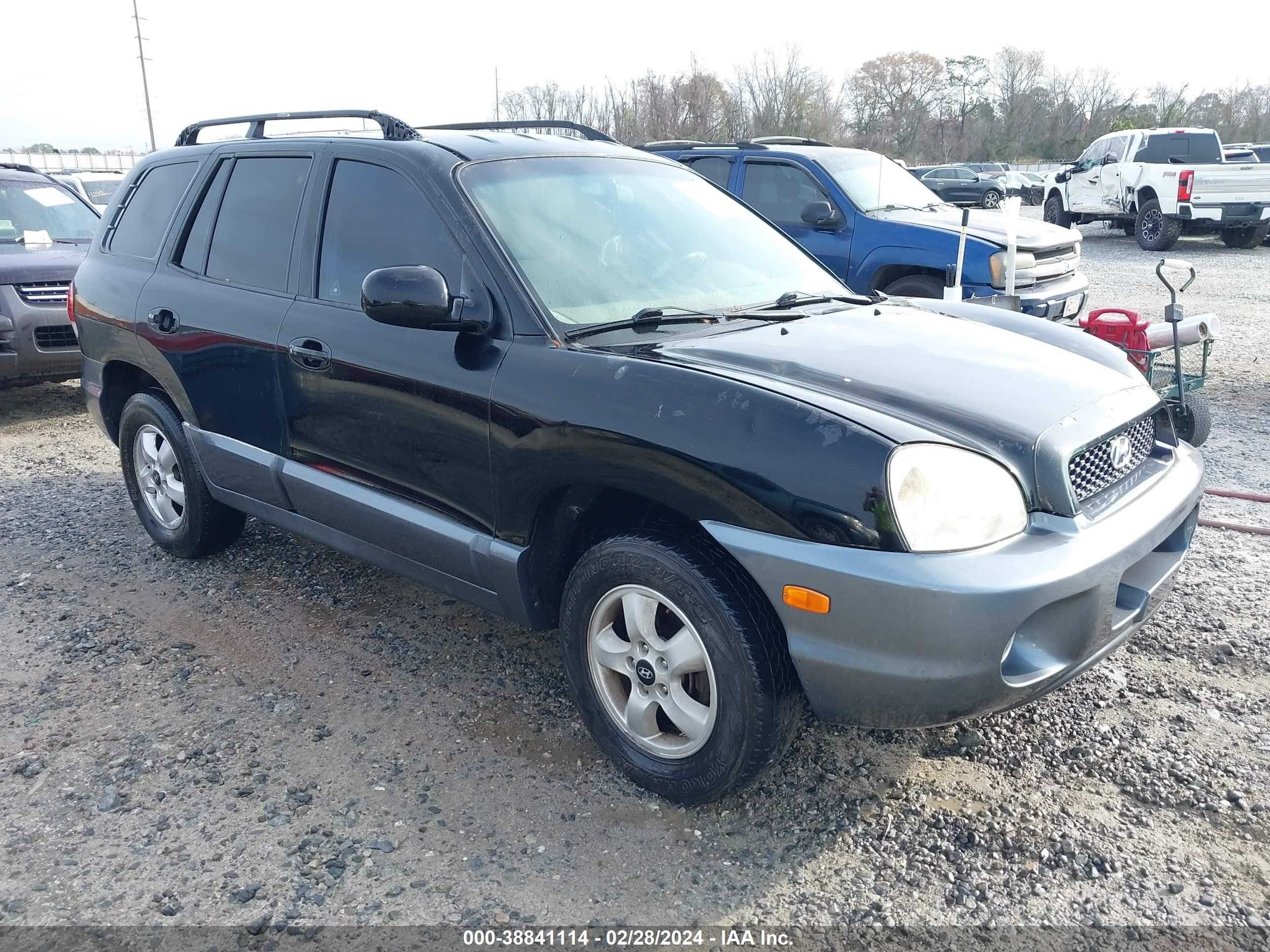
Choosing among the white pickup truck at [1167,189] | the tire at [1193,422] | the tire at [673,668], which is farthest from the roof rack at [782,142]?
the white pickup truck at [1167,189]

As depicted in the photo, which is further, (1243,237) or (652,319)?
(1243,237)

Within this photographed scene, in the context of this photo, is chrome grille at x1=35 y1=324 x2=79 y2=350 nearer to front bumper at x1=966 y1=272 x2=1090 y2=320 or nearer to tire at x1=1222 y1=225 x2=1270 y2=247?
front bumper at x1=966 y1=272 x2=1090 y2=320

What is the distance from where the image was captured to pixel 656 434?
2.57 metres

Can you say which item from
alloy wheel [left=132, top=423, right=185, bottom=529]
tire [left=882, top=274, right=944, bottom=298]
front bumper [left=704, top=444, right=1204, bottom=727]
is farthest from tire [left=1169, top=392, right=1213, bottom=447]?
alloy wheel [left=132, top=423, right=185, bottom=529]

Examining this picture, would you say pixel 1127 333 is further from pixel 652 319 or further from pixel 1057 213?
pixel 1057 213

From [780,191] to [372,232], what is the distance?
19.3ft

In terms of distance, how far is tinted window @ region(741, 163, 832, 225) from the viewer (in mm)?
8461

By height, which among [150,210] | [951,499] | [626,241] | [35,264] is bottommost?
[951,499]

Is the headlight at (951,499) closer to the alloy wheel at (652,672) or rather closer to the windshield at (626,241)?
the alloy wheel at (652,672)

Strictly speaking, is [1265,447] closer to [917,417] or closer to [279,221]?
[917,417]

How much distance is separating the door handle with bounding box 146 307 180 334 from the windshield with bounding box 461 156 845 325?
1679mm

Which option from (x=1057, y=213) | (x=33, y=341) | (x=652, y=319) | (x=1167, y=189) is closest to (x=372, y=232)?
(x=652, y=319)

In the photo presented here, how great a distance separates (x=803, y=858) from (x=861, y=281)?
20.2ft

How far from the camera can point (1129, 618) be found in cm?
264
